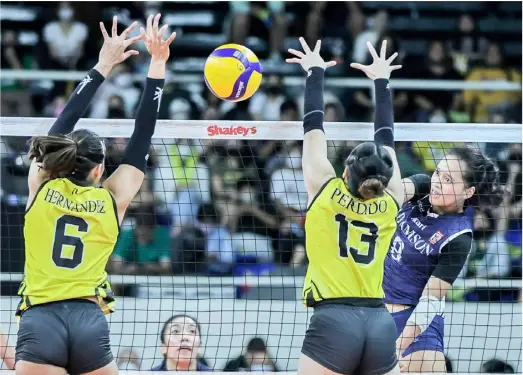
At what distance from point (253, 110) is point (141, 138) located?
→ 7836mm

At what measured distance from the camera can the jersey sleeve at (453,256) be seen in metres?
7.12

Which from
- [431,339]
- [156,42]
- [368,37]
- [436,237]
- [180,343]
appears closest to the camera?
[156,42]

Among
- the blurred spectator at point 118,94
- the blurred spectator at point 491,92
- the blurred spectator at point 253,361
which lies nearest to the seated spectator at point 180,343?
the blurred spectator at point 253,361

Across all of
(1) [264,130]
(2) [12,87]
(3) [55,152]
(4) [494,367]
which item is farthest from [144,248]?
(3) [55,152]

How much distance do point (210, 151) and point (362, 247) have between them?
7.40 m

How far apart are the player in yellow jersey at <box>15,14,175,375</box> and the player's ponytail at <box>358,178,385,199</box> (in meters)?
1.33

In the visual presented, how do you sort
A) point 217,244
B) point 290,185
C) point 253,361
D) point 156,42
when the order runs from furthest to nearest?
point 290,185
point 217,244
point 253,361
point 156,42

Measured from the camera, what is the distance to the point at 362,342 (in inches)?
217

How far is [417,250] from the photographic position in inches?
283

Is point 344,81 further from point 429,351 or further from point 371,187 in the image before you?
point 371,187

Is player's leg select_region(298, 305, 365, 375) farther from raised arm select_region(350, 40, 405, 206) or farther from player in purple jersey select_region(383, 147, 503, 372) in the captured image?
player in purple jersey select_region(383, 147, 503, 372)

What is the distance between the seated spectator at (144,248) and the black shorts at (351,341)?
559cm

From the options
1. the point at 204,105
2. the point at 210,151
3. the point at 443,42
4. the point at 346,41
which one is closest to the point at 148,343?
the point at 210,151

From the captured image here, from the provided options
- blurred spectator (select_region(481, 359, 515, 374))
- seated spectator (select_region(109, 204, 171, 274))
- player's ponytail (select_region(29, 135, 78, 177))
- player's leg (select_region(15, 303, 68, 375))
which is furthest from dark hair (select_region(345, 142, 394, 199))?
seated spectator (select_region(109, 204, 171, 274))
